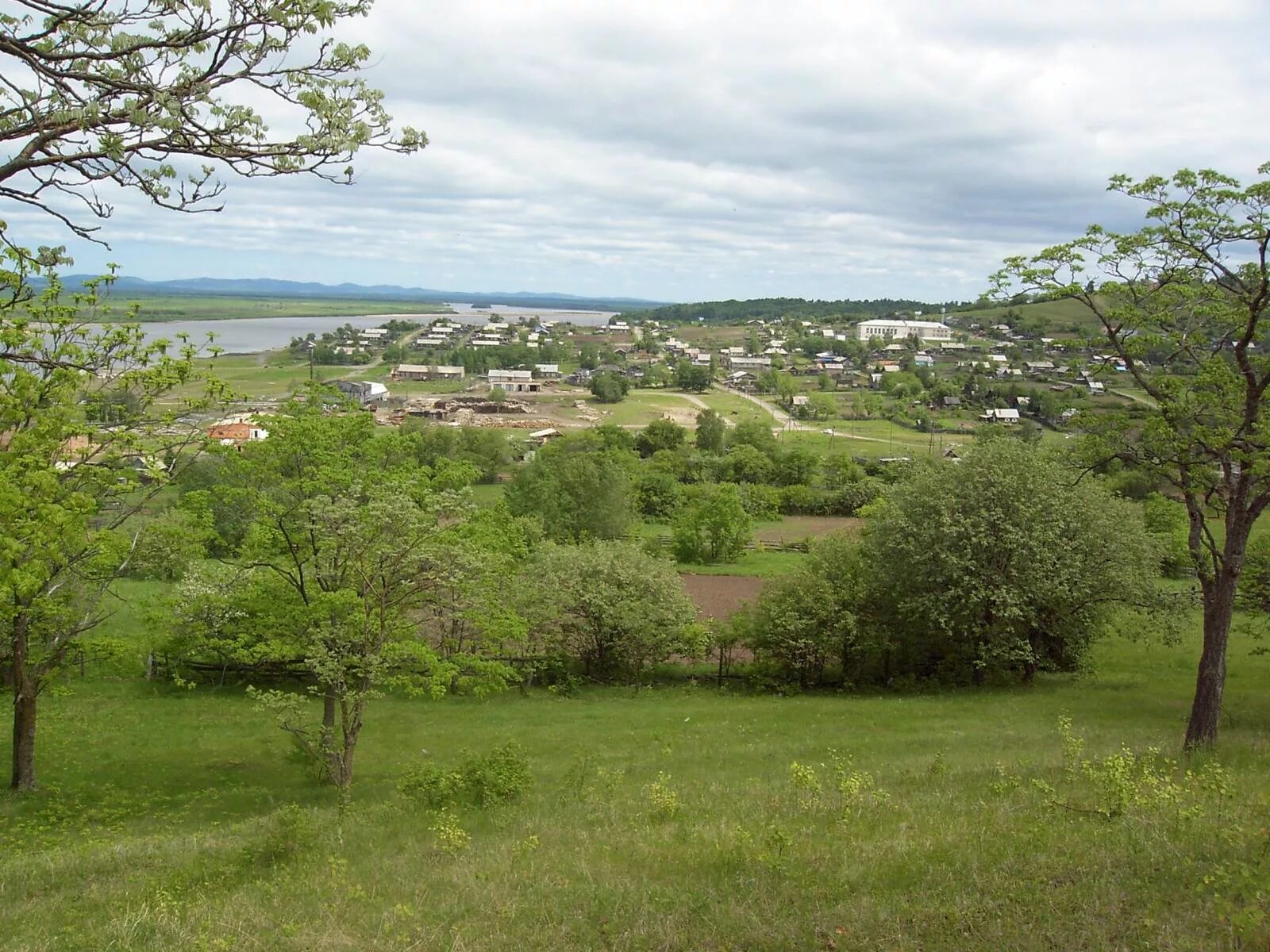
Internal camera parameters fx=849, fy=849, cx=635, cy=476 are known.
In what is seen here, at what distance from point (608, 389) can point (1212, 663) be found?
127908 millimetres

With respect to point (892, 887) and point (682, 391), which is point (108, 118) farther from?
point (682, 391)

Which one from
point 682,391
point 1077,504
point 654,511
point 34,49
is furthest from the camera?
point 682,391

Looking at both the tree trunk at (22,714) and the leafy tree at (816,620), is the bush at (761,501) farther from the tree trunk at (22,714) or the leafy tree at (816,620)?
the tree trunk at (22,714)

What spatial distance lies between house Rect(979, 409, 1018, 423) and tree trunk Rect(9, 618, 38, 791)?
10256 centimetres

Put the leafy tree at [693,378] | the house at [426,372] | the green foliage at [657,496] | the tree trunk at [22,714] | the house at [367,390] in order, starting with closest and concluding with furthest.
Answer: the tree trunk at [22,714] → the green foliage at [657,496] → the house at [367,390] → the leafy tree at [693,378] → the house at [426,372]

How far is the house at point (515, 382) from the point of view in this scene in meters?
156

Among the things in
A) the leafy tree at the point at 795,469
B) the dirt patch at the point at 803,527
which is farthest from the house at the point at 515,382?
the dirt patch at the point at 803,527

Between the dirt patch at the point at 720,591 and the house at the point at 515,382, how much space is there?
101m

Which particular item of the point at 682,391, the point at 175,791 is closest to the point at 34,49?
the point at 175,791

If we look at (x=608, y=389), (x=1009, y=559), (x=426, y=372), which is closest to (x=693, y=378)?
(x=608, y=389)

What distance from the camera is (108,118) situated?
598cm

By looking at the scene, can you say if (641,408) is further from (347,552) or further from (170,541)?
(347,552)

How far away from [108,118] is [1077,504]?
30638mm

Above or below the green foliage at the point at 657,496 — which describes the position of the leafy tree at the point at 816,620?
above
